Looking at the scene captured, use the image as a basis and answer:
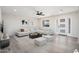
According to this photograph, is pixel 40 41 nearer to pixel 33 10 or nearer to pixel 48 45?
pixel 48 45

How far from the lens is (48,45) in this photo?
7.75 feet

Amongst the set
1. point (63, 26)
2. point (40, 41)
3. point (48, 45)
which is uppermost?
point (63, 26)

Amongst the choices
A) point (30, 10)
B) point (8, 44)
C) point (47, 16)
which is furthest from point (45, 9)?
point (8, 44)

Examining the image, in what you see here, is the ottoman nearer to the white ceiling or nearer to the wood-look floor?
the wood-look floor

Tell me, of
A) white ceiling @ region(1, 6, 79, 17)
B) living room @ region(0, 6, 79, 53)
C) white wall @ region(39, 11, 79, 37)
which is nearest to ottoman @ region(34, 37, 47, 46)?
living room @ region(0, 6, 79, 53)

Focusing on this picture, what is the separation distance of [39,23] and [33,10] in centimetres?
36

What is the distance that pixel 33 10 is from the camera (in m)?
2.34

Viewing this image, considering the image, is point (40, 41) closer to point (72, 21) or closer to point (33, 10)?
point (33, 10)

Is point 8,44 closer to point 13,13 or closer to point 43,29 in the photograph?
point 13,13

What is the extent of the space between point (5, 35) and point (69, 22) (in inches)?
63.3

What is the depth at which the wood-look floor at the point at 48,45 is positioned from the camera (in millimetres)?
2311

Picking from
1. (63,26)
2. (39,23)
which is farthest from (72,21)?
(39,23)

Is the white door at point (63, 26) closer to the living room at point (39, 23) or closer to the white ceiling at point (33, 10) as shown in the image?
the living room at point (39, 23)

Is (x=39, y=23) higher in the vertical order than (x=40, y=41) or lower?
higher
